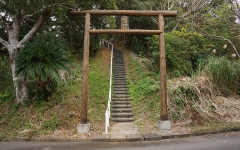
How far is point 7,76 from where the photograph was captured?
414 inches

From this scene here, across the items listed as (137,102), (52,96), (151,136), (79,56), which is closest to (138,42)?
(79,56)

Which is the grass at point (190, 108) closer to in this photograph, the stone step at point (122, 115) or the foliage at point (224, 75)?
the stone step at point (122, 115)

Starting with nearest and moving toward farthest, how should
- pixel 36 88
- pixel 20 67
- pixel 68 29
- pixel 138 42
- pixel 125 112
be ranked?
pixel 20 67, pixel 36 88, pixel 125 112, pixel 68 29, pixel 138 42

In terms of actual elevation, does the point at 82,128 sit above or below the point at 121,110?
below

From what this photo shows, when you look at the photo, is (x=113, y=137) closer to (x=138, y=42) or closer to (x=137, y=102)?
(x=137, y=102)

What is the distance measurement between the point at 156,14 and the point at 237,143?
5576mm

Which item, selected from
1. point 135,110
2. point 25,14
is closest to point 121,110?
point 135,110

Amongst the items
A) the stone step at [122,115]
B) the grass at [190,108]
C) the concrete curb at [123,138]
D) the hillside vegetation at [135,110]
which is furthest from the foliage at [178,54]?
the concrete curb at [123,138]

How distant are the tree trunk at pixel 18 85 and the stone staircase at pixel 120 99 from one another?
13.6 feet

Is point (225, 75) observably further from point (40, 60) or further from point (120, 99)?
point (40, 60)

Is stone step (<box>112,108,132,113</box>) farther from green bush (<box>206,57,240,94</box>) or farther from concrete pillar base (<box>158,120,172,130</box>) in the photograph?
green bush (<box>206,57,240,94</box>)

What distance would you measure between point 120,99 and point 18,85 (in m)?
5.14

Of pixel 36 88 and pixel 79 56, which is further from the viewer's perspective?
pixel 79 56

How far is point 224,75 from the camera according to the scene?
9.68 metres
